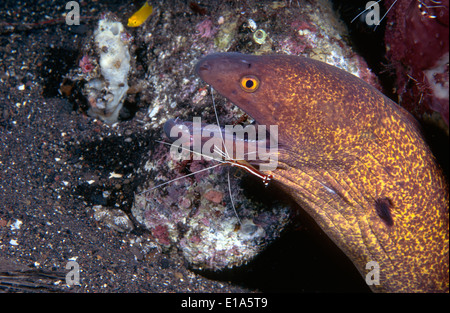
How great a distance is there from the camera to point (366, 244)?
2.38 metres

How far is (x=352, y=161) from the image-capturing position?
2.11 m

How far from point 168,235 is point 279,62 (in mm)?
1797

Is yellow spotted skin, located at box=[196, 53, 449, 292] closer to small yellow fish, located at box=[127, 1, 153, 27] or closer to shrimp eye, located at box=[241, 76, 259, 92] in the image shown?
shrimp eye, located at box=[241, 76, 259, 92]

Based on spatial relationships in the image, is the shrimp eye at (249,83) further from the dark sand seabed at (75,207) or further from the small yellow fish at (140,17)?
the small yellow fish at (140,17)

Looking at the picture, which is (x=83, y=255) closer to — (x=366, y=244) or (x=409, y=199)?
(x=366, y=244)

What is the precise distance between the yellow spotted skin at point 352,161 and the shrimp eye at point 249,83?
2cm

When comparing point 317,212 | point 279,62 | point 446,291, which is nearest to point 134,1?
point 279,62

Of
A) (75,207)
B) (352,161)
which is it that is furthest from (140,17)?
(352,161)

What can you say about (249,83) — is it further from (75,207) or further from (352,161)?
(75,207)

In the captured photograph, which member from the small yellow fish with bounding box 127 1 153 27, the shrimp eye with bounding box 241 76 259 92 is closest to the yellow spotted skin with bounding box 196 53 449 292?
the shrimp eye with bounding box 241 76 259 92

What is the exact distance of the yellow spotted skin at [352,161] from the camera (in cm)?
198

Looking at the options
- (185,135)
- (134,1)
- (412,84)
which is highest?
(134,1)

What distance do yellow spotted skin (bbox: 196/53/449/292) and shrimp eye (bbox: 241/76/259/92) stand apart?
24 mm

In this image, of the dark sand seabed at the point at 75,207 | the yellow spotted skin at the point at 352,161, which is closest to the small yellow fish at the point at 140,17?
the dark sand seabed at the point at 75,207
